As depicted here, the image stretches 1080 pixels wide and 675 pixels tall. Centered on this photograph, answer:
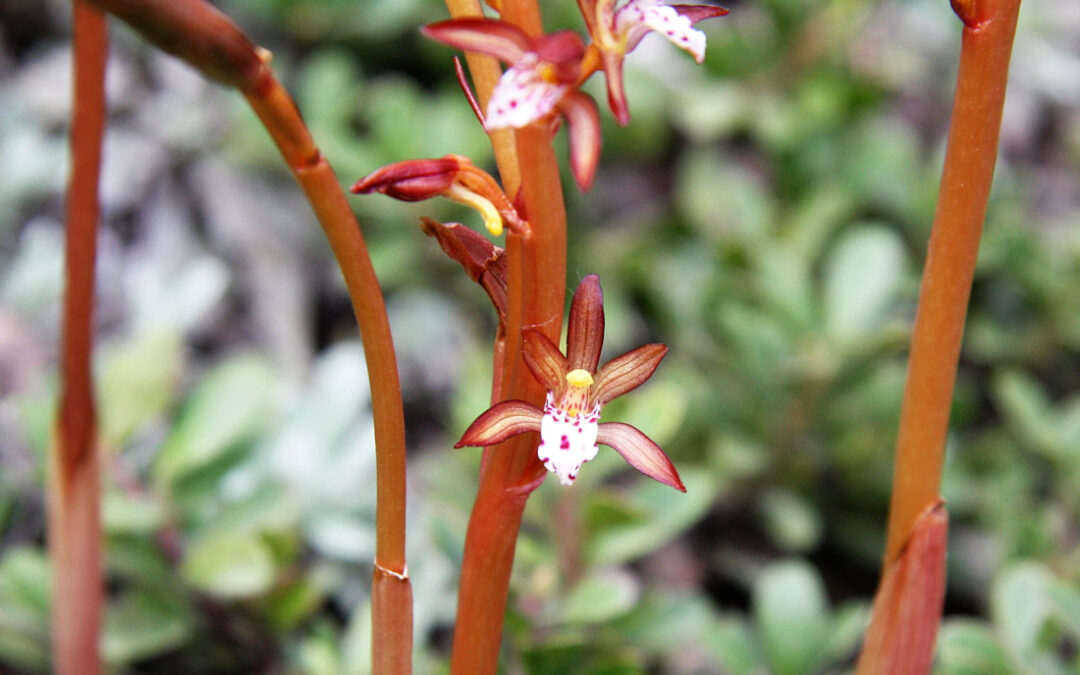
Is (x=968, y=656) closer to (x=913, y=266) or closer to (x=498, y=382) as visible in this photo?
(x=498, y=382)

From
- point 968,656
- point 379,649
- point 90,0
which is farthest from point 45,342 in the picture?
point 968,656

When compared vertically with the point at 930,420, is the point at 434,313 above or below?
above

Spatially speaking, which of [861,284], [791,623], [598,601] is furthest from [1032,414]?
[598,601]

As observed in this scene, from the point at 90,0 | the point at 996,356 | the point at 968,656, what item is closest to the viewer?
the point at 90,0

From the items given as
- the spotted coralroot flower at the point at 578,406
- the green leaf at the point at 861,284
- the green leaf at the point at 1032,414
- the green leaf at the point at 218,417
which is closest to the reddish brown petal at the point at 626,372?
the spotted coralroot flower at the point at 578,406

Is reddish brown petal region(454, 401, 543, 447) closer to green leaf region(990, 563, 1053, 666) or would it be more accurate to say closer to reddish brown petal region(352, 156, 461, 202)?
reddish brown petal region(352, 156, 461, 202)

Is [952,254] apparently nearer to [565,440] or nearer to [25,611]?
[565,440]

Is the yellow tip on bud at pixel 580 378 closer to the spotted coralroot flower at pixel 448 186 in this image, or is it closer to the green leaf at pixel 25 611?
the spotted coralroot flower at pixel 448 186

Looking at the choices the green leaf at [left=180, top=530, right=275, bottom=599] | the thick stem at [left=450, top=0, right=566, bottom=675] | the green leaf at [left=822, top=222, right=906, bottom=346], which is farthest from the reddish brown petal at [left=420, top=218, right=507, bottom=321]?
the green leaf at [left=822, top=222, right=906, bottom=346]
